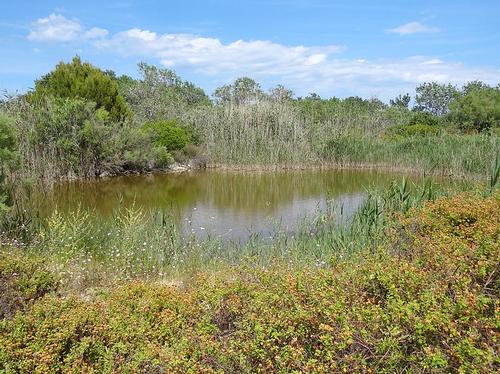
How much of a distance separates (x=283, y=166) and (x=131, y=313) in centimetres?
1583

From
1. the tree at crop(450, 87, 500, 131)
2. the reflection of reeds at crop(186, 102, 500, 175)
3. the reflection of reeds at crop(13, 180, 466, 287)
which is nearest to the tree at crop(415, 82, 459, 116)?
the tree at crop(450, 87, 500, 131)

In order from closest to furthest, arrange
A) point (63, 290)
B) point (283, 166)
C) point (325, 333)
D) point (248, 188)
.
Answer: point (325, 333)
point (63, 290)
point (248, 188)
point (283, 166)

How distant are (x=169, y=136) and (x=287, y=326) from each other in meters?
16.8

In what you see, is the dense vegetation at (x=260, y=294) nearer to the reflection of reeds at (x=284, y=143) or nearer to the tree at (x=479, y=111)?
the reflection of reeds at (x=284, y=143)

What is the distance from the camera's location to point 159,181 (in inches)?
612

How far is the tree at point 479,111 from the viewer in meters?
27.8

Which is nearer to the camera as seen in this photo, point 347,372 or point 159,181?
point 347,372

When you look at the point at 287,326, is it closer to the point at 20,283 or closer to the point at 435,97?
the point at 20,283

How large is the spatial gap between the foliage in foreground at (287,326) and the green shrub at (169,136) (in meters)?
15.8

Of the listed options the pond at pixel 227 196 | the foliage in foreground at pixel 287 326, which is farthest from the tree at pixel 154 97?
the foliage in foreground at pixel 287 326

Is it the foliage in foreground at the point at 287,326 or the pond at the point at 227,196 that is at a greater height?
the foliage in foreground at the point at 287,326

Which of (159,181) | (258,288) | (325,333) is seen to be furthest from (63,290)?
(159,181)

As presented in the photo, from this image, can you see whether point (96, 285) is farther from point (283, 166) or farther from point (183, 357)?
point (283, 166)

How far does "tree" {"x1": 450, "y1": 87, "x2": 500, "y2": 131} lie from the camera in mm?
27766
